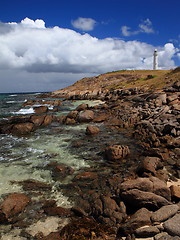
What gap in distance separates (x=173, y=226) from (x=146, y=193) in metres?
1.46

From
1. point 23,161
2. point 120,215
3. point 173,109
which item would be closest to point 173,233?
point 120,215

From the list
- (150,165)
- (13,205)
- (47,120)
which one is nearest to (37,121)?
(47,120)

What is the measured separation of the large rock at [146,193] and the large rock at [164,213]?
0.90ft

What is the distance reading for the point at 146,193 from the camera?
6.40m

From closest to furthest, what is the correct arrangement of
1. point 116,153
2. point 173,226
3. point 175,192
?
point 173,226, point 175,192, point 116,153

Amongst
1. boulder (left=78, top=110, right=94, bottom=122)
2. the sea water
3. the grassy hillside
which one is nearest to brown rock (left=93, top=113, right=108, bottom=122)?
boulder (left=78, top=110, right=94, bottom=122)

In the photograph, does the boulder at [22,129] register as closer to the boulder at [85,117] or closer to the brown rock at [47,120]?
the brown rock at [47,120]

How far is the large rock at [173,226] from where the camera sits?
4867 mm

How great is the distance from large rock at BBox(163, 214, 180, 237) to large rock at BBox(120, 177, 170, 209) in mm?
817

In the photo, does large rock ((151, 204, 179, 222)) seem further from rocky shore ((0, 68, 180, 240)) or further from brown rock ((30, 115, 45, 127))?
brown rock ((30, 115, 45, 127))

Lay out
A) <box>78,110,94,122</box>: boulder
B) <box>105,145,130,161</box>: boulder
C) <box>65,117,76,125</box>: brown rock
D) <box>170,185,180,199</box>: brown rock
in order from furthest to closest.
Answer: <box>78,110,94,122</box>: boulder < <box>65,117,76,125</box>: brown rock < <box>105,145,130,161</box>: boulder < <box>170,185,180,199</box>: brown rock

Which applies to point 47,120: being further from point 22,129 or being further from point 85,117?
point 85,117

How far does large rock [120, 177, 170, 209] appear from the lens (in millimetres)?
6172

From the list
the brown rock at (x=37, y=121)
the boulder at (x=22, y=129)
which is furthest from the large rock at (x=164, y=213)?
the brown rock at (x=37, y=121)
